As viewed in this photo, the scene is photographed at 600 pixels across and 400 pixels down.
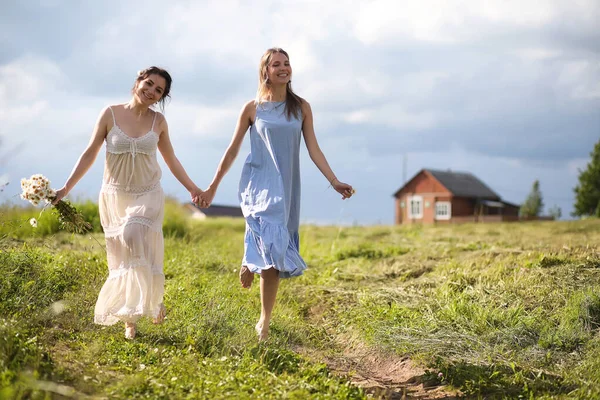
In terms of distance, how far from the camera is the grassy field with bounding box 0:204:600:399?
414 centimetres

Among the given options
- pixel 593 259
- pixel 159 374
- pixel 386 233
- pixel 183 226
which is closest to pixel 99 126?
pixel 159 374

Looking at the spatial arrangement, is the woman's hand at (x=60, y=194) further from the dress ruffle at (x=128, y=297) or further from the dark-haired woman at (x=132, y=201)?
the dress ruffle at (x=128, y=297)

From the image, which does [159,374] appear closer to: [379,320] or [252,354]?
[252,354]

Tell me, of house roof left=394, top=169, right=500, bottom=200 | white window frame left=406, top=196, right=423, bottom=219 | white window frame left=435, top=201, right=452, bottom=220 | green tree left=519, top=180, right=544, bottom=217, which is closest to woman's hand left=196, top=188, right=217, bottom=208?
white window frame left=435, top=201, right=452, bottom=220

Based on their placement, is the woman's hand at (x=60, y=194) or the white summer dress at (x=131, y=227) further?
the woman's hand at (x=60, y=194)

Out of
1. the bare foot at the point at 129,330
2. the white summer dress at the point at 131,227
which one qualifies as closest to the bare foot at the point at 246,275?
the white summer dress at the point at 131,227

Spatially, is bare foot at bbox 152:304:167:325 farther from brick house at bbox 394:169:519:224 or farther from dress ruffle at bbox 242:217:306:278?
brick house at bbox 394:169:519:224

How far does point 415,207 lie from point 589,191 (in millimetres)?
10272

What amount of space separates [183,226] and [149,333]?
23.5ft

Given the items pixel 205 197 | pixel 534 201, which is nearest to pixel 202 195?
pixel 205 197

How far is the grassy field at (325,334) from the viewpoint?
4.14 m

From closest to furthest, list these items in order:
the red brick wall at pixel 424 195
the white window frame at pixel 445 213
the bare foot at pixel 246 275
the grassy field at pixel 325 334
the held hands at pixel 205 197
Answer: the grassy field at pixel 325 334, the bare foot at pixel 246 275, the held hands at pixel 205 197, the white window frame at pixel 445 213, the red brick wall at pixel 424 195

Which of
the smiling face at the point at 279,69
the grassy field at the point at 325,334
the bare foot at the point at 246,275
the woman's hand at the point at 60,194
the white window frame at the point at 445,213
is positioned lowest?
the grassy field at the point at 325,334

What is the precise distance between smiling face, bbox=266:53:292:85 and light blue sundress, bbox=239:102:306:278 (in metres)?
0.20
